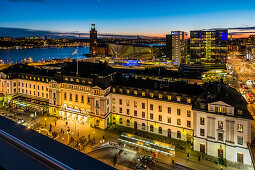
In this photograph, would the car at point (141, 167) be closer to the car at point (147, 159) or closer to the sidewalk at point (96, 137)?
the car at point (147, 159)

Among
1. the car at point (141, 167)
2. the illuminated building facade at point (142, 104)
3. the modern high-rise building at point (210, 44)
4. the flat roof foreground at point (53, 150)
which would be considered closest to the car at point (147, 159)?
the car at point (141, 167)

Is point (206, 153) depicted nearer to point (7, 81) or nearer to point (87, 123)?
point (87, 123)

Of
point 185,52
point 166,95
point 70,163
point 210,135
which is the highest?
point 185,52

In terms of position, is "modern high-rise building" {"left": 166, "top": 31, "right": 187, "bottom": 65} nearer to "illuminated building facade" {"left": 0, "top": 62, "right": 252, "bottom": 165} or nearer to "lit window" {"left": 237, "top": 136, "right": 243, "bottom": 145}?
"illuminated building facade" {"left": 0, "top": 62, "right": 252, "bottom": 165}

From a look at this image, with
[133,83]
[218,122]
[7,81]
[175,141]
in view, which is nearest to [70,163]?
[218,122]

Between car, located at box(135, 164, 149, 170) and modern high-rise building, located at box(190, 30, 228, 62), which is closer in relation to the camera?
car, located at box(135, 164, 149, 170)

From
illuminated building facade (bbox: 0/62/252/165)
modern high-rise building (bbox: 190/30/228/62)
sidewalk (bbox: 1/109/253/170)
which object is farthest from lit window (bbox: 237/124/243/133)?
modern high-rise building (bbox: 190/30/228/62)
